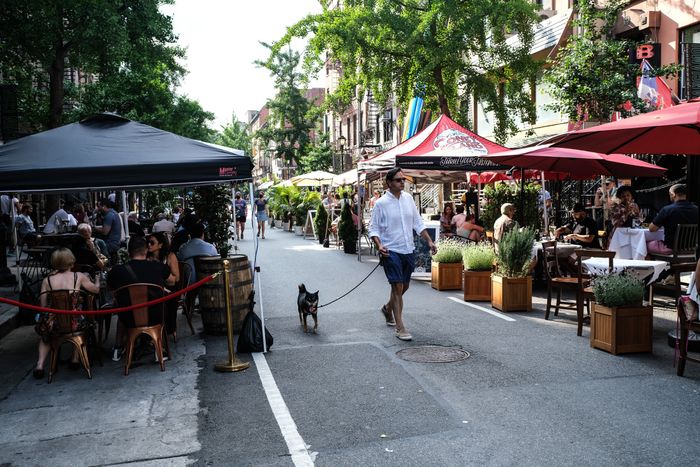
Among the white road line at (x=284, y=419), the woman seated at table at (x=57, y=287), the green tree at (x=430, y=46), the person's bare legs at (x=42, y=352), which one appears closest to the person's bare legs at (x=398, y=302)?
the white road line at (x=284, y=419)

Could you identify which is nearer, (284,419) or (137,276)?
(284,419)

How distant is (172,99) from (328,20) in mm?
13397

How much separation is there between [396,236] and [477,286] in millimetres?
3072

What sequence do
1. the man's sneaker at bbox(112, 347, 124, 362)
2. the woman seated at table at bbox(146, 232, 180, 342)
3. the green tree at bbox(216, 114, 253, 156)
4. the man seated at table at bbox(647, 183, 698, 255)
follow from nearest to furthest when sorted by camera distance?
the man's sneaker at bbox(112, 347, 124, 362) → the woman seated at table at bbox(146, 232, 180, 342) → the man seated at table at bbox(647, 183, 698, 255) → the green tree at bbox(216, 114, 253, 156)

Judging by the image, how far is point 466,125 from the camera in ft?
67.3

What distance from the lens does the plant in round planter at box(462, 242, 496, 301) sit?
10375 millimetres

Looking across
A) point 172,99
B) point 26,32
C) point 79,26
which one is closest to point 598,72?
point 79,26

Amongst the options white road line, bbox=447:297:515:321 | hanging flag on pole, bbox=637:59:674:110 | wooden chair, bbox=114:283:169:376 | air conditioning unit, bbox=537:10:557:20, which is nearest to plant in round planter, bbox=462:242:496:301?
white road line, bbox=447:297:515:321

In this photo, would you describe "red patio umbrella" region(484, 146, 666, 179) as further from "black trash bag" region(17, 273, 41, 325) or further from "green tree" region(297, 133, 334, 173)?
"green tree" region(297, 133, 334, 173)

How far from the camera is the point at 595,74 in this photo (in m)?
15.5

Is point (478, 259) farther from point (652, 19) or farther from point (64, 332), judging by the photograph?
point (652, 19)

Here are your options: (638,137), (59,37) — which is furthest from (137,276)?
(59,37)

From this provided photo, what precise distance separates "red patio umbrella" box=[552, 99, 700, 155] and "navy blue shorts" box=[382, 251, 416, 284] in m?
2.37

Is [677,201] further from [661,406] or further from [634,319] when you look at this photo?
[661,406]
